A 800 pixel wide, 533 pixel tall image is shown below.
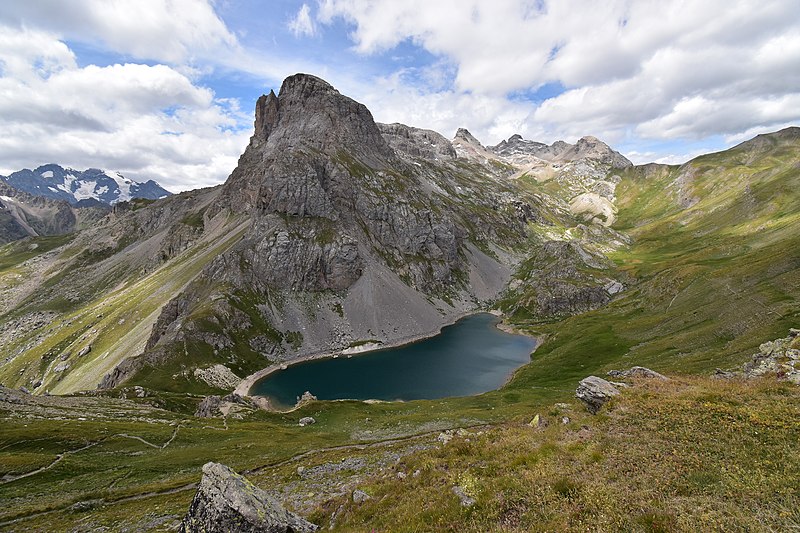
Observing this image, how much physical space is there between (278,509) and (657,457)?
56.0 feet

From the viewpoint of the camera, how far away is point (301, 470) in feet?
117

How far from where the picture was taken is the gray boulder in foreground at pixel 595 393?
25.7 m

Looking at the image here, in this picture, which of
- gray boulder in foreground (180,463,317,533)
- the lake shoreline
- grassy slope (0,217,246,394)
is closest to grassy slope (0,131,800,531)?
gray boulder in foreground (180,463,317,533)

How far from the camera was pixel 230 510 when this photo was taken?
15.3 meters

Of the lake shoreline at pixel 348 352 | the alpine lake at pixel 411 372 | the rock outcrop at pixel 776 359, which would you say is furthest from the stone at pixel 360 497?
the lake shoreline at pixel 348 352

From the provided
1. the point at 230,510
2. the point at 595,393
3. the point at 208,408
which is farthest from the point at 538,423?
the point at 208,408

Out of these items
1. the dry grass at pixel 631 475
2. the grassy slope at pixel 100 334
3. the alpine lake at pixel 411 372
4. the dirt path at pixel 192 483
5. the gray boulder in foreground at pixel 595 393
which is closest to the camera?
the dry grass at pixel 631 475

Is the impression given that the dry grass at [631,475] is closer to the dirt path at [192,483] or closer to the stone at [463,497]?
the stone at [463,497]

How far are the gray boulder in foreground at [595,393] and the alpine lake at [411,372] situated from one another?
7550 cm

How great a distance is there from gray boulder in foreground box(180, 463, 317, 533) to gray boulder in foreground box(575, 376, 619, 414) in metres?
20.4

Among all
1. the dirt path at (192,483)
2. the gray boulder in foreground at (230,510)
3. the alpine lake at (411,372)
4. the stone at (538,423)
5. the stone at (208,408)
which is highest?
the gray boulder in foreground at (230,510)

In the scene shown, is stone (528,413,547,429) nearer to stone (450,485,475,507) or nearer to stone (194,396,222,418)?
stone (450,485,475,507)

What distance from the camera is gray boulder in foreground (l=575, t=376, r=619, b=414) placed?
84.4 ft

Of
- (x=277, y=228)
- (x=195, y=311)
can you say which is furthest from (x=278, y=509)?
(x=277, y=228)
